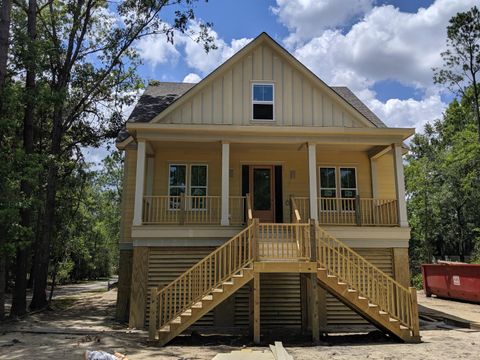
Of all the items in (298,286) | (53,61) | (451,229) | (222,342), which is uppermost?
(53,61)

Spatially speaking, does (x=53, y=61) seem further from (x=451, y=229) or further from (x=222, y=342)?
(x=451, y=229)

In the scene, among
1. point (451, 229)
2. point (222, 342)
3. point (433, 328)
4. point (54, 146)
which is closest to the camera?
point (222, 342)

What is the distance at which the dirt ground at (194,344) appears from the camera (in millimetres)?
8680

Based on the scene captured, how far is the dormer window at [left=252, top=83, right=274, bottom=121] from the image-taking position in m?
14.6

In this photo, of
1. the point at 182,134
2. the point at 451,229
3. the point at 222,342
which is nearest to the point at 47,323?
the point at 222,342

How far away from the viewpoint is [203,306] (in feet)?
33.6

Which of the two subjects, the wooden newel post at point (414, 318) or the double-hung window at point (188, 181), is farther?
the double-hung window at point (188, 181)

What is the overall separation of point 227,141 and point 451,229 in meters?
28.4

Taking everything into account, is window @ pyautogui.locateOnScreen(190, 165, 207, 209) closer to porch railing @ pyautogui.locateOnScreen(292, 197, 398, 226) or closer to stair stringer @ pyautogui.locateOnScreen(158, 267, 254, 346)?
porch railing @ pyautogui.locateOnScreen(292, 197, 398, 226)

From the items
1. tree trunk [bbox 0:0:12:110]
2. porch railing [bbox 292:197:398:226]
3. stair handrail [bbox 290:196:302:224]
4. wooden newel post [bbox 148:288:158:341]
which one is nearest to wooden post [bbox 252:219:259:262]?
stair handrail [bbox 290:196:302:224]

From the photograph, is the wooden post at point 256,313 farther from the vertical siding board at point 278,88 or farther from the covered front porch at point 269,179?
the vertical siding board at point 278,88

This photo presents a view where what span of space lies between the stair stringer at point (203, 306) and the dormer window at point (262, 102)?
5.92m

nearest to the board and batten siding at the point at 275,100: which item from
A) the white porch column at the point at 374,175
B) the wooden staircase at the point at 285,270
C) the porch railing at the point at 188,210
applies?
the white porch column at the point at 374,175

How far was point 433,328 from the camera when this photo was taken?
→ 12625mm
